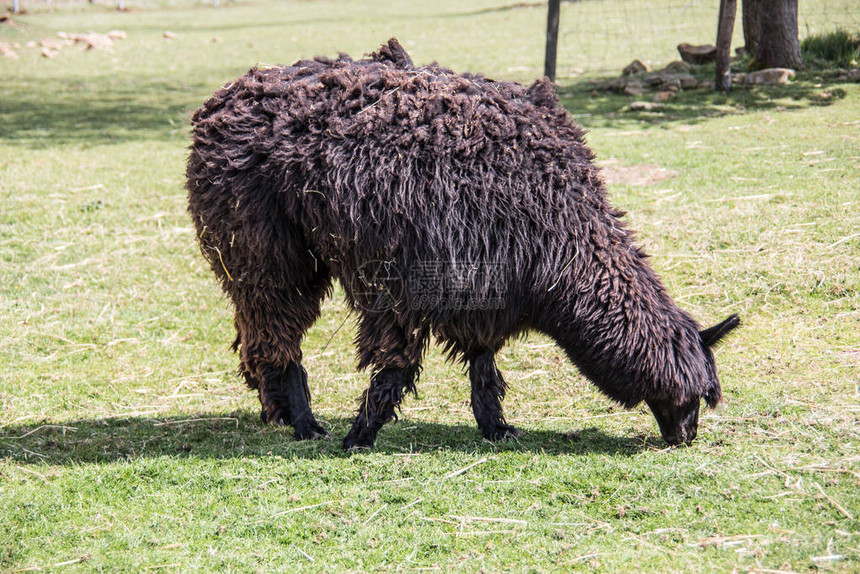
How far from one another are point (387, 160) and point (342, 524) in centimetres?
193

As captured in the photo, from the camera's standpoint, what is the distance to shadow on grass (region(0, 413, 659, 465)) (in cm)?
465

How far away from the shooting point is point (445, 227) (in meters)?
4.27

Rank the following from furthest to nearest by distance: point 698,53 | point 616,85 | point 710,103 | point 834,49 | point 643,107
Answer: point 698,53 → point 616,85 → point 834,49 → point 643,107 → point 710,103

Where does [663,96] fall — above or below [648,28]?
below

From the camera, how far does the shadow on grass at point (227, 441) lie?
465 centimetres

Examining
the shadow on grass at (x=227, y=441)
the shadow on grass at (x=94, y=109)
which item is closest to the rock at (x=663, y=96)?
the shadow on grass at (x=94, y=109)

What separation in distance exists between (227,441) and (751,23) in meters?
11.7

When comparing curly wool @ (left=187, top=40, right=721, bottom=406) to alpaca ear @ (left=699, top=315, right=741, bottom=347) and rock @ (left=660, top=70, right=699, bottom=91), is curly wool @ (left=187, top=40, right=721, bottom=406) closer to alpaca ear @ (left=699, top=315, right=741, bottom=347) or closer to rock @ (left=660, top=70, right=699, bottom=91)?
alpaca ear @ (left=699, top=315, right=741, bottom=347)

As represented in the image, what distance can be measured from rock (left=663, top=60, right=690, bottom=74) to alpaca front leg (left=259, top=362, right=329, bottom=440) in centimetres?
995

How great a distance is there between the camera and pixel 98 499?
4.22m

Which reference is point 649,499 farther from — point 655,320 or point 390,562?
point 390,562

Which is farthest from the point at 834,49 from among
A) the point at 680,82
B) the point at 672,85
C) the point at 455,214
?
the point at 455,214

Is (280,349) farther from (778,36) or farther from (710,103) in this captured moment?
(778,36)

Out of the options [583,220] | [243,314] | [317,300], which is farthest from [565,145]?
[243,314]
